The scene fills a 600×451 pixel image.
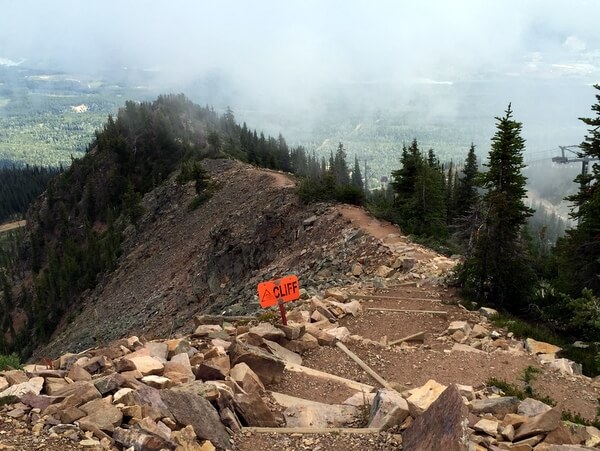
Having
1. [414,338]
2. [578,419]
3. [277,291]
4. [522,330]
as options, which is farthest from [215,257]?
[578,419]

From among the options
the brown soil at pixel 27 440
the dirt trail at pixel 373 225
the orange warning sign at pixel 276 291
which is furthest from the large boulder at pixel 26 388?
the dirt trail at pixel 373 225

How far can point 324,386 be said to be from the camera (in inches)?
448

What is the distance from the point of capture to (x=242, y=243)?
39125mm

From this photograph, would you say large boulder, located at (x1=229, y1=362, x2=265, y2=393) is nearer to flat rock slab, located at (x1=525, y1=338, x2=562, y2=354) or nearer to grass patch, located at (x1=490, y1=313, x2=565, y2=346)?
flat rock slab, located at (x1=525, y1=338, x2=562, y2=354)

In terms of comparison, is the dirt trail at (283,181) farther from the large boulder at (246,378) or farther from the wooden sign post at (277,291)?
the large boulder at (246,378)

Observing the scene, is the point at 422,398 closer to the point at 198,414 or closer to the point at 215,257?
the point at 198,414

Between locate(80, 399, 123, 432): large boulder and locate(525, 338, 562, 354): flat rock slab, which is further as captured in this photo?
locate(525, 338, 562, 354): flat rock slab

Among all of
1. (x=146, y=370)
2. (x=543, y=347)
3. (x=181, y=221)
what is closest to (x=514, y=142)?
(x=543, y=347)

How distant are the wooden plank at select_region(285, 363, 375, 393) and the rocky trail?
52mm

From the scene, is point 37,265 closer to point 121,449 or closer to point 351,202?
point 351,202

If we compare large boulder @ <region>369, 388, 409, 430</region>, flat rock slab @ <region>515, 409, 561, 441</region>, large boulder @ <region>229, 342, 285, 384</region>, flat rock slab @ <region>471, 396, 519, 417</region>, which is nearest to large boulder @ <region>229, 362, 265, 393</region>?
large boulder @ <region>229, 342, 285, 384</region>

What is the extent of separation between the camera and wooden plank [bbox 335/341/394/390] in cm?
1172

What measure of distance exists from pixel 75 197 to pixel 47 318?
36.8 m

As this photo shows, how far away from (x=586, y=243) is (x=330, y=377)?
1459 centimetres
